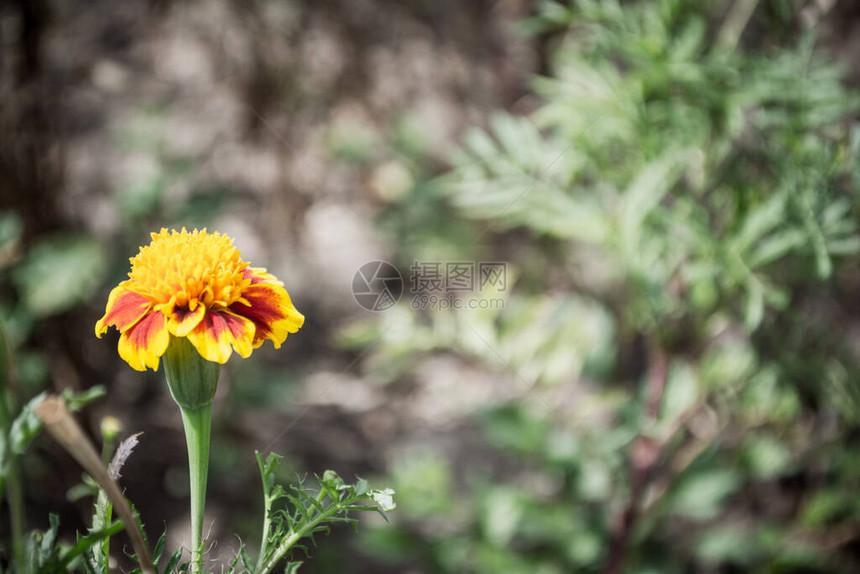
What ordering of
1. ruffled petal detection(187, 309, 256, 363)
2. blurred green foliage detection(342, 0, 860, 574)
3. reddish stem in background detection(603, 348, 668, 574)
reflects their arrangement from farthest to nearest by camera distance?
1. reddish stem in background detection(603, 348, 668, 574)
2. blurred green foliage detection(342, 0, 860, 574)
3. ruffled petal detection(187, 309, 256, 363)

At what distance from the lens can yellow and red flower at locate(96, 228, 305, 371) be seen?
1.07ft

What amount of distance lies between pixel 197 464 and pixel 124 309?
0.30 feet

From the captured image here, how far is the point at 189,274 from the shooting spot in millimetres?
336

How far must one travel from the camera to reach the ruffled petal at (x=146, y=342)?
0.32m

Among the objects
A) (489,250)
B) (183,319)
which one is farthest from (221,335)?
(489,250)

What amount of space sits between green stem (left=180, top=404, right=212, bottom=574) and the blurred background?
0.07m

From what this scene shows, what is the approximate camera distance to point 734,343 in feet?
4.68

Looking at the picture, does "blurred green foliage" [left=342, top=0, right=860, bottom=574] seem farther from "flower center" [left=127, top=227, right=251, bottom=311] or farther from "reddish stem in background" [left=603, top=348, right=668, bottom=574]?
"flower center" [left=127, top=227, right=251, bottom=311]

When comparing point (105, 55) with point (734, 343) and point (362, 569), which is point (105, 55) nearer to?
point (362, 569)

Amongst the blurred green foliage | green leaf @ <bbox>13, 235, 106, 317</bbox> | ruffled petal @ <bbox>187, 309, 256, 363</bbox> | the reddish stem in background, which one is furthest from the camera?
green leaf @ <bbox>13, 235, 106, 317</bbox>

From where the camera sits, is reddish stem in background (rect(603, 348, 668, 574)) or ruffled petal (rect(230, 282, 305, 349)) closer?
ruffled petal (rect(230, 282, 305, 349))

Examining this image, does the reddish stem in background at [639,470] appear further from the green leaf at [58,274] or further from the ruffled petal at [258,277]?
the green leaf at [58,274]

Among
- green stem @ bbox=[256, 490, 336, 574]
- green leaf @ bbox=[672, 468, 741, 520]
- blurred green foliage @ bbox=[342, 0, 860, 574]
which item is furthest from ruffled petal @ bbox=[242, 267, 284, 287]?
green leaf @ bbox=[672, 468, 741, 520]

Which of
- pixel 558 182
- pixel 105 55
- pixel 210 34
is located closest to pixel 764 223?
pixel 558 182
